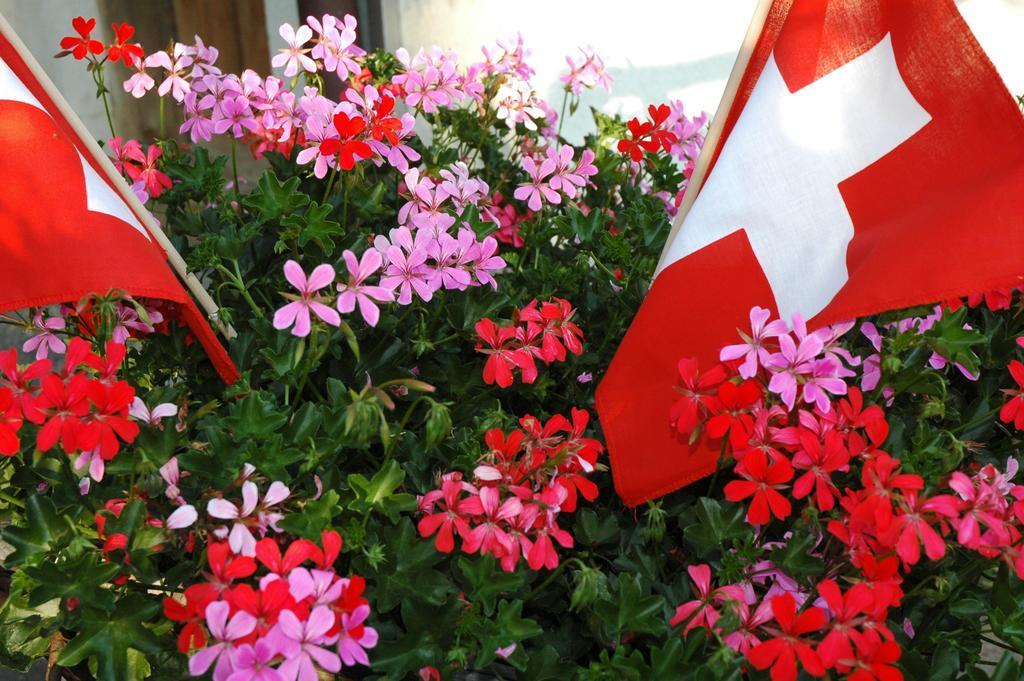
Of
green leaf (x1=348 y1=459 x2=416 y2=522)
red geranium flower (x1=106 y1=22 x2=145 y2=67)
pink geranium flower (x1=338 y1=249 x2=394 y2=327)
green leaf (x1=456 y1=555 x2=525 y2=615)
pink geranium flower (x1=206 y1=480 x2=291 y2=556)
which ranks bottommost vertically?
green leaf (x1=456 y1=555 x2=525 y2=615)

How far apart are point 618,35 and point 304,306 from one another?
1.98m

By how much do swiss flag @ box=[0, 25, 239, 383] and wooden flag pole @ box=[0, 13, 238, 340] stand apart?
22 millimetres

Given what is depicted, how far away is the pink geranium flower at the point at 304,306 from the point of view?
0.76 metres

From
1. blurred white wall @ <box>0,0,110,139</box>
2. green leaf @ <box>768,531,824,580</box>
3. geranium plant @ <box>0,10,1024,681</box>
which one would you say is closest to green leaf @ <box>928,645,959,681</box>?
geranium plant @ <box>0,10,1024,681</box>

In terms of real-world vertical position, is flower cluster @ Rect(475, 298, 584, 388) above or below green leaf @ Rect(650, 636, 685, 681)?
above

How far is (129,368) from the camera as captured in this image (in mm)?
1093

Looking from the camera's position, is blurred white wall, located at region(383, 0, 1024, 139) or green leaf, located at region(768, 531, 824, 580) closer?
green leaf, located at region(768, 531, 824, 580)

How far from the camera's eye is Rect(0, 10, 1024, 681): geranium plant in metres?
0.73

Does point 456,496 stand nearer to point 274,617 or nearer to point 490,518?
point 490,518

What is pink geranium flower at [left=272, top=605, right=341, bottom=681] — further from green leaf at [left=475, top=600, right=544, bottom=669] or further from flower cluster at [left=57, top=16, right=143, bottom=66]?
flower cluster at [left=57, top=16, right=143, bottom=66]

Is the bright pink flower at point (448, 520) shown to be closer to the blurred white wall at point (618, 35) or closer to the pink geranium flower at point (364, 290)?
the pink geranium flower at point (364, 290)

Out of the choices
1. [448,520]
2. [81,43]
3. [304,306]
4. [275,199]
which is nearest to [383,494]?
[448,520]

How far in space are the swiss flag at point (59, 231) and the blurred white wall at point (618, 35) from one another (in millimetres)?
1635

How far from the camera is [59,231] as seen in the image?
90 cm
